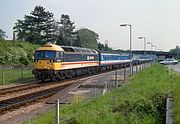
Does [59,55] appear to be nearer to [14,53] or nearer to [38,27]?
[14,53]

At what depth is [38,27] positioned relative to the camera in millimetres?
102688

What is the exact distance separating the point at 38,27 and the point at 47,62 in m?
65.3

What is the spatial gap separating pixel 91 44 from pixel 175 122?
15229 centimetres

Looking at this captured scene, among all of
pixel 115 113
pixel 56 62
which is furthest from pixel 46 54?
pixel 115 113

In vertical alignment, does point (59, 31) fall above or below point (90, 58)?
above

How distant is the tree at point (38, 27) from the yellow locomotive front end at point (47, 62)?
6079 centimetres

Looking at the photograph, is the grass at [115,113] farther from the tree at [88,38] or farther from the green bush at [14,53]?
the tree at [88,38]

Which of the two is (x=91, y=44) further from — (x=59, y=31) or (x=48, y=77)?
(x=48, y=77)

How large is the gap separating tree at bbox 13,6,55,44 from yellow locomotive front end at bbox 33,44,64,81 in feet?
199

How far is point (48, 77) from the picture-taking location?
38.9 m

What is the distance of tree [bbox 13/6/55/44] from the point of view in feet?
332

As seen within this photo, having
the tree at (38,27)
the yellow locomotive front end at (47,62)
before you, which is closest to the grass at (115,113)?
→ the yellow locomotive front end at (47,62)

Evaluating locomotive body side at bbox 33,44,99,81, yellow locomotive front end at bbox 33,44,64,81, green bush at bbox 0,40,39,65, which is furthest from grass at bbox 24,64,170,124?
green bush at bbox 0,40,39,65

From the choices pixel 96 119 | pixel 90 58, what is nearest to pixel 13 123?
pixel 96 119
